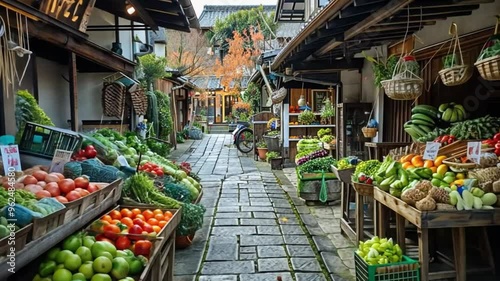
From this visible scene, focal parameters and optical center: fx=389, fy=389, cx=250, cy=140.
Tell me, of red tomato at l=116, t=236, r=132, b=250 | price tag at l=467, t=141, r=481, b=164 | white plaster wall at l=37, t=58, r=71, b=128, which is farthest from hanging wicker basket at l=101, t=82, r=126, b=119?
price tag at l=467, t=141, r=481, b=164

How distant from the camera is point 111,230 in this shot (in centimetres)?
312

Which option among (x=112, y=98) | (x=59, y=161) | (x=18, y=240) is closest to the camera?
(x=18, y=240)

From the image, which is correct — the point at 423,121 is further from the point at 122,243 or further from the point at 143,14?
the point at 143,14

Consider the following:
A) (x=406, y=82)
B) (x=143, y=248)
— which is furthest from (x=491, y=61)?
(x=143, y=248)

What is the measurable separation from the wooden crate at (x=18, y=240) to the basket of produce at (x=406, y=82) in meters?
3.45

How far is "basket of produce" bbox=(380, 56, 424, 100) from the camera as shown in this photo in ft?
12.9

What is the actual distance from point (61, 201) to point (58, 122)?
5.37m

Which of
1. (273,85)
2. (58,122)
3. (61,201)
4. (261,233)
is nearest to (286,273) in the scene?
(261,233)

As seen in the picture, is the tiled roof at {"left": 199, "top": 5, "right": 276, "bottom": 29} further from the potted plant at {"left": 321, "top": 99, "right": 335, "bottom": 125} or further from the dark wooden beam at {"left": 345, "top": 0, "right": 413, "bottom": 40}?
the dark wooden beam at {"left": 345, "top": 0, "right": 413, "bottom": 40}

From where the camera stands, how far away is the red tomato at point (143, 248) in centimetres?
291

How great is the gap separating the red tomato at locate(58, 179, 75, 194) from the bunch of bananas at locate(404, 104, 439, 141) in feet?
12.7

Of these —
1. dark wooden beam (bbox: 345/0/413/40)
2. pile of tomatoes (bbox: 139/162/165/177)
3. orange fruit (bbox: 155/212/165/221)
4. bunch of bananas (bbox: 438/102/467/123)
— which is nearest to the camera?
dark wooden beam (bbox: 345/0/413/40)

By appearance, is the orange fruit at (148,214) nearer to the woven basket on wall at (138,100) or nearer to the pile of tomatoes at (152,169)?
the pile of tomatoes at (152,169)

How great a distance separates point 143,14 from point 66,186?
5.49m
